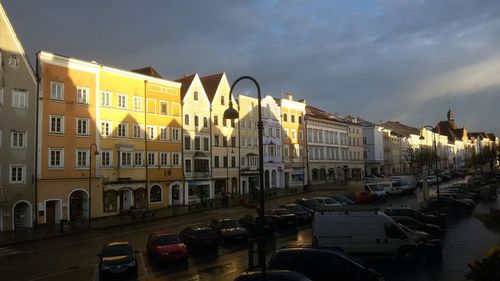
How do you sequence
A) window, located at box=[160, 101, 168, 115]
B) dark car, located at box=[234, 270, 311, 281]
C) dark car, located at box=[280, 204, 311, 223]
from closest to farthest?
dark car, located at box=[234, 270, 311, 281] < dark car, located at box=[280, 204, 311, 223] < window, located at box=[160, 101, 168, 115]

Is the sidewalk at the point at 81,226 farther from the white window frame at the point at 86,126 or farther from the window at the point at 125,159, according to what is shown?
the white window frame at the point at 86,126

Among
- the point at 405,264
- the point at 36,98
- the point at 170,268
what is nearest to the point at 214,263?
the point at 170,268

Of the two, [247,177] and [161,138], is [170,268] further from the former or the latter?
[247,177]

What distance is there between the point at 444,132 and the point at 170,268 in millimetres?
196669

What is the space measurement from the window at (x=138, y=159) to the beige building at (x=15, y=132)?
12.5 m

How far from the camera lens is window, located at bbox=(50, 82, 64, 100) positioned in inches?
1843

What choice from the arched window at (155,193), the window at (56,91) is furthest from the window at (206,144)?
the window at (56,91)

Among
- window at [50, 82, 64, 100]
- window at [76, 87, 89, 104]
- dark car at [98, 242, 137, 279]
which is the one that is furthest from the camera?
window at [76, 87, 89, 104]

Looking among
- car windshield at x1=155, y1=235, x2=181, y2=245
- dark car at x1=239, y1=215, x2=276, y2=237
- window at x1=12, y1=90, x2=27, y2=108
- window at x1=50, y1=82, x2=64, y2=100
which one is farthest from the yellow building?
car windshield at x1=155, y1=235, x2=181, y2=245

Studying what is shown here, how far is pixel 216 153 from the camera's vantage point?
2640 inches

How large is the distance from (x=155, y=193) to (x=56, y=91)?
57.0 feet

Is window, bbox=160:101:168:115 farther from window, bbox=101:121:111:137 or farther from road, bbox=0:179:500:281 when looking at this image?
road, bbox=0:179:500:281

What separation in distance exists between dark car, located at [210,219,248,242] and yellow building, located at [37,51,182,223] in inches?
822

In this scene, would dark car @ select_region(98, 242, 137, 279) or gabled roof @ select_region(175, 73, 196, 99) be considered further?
Answer: gabled roof @ select_region(175, 73, 196, 99)
